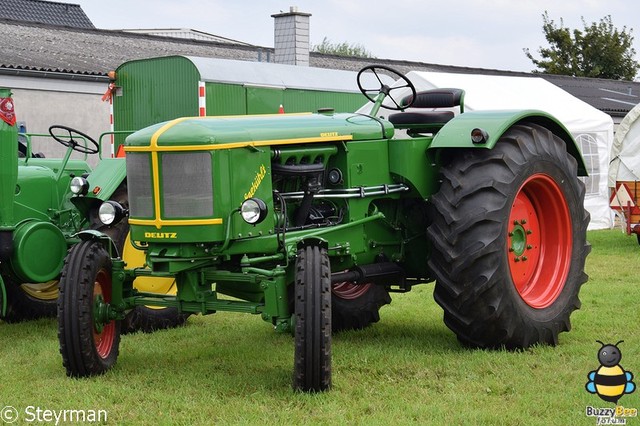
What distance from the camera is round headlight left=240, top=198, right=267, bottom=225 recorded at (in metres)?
5.21

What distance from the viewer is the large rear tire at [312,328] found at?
16.1ft

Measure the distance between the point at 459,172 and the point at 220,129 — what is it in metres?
1.55

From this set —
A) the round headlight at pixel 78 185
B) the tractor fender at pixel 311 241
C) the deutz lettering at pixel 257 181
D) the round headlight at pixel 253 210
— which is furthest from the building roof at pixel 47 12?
the tractor fender at pixel 311 241

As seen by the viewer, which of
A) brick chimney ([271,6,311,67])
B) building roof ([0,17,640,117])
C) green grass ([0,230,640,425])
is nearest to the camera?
green grass ([0,230,640,425])

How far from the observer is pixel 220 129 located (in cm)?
530

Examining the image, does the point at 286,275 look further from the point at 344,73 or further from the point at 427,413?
the point at 344,73

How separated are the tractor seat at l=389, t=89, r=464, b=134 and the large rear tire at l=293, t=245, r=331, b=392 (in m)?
2.07

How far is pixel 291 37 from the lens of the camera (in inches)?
725

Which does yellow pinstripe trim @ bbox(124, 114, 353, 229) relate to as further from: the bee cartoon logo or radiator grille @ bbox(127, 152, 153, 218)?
the bee cartoon logo

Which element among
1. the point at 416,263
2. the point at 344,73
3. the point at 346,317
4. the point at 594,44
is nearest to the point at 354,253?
the point at 416,263

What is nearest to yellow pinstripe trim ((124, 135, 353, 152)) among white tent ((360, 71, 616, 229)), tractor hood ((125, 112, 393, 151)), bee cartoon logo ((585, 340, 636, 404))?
tractor hood ((125, 112, 393, 151))

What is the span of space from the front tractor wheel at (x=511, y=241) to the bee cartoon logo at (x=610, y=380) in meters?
0.82

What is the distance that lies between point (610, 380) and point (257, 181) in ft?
6.90

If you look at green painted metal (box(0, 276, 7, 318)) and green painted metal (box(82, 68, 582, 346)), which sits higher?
green painted metal (box(82, 68, 582, 346))
